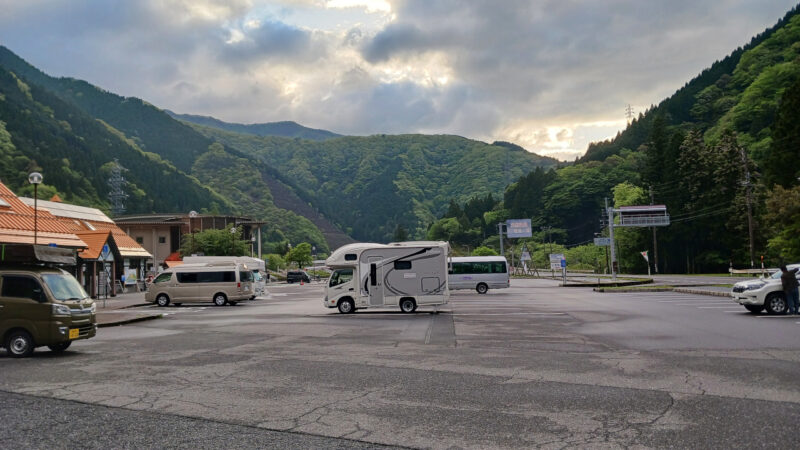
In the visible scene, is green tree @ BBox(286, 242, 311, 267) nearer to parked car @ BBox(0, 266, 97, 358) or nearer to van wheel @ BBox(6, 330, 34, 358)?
parked car @ BBox(0, 266, 97, 358)

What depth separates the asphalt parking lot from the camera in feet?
21.9

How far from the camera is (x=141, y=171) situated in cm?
16688

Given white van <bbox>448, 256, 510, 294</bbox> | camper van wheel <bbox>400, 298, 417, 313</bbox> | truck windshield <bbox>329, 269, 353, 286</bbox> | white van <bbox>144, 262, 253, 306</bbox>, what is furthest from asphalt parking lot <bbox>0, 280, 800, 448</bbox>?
white van <bbox>448, 256, 510, 294</bbox>

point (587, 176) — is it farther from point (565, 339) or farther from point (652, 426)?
point (652, 426)

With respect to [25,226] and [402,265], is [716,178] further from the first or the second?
[25,226]

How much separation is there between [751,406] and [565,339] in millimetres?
7881

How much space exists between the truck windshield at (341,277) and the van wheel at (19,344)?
1429 centimetres

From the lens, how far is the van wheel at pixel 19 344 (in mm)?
13164

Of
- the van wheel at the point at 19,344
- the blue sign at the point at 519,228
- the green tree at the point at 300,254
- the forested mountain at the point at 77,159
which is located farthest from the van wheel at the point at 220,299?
the green tree at the point at 300,254

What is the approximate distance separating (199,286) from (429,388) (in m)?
27.8

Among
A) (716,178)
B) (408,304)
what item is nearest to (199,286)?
(408,304)

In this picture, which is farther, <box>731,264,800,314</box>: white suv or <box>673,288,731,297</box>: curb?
→ <box>673,288,731,297</box>: curb

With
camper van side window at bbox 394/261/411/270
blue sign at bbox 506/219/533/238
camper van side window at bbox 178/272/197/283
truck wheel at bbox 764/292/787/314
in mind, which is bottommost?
truck wheel at bbox 764/292/787/314

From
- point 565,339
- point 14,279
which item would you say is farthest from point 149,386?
point 565,339
